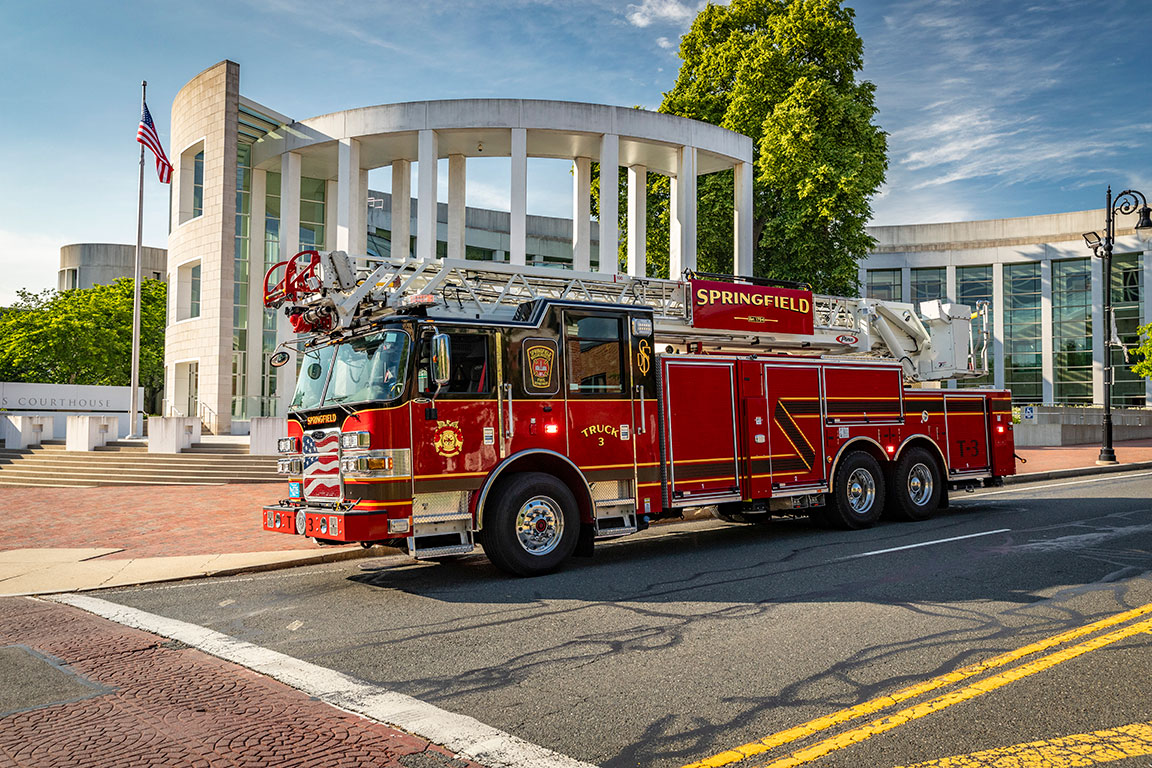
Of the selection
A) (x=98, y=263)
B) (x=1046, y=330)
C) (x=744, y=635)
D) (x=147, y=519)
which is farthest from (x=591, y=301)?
(x=98, y=263)

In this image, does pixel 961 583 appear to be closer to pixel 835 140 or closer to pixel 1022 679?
pixel 1022 679

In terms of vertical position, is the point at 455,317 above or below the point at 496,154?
below

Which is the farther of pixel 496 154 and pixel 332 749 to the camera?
pixel 496 154

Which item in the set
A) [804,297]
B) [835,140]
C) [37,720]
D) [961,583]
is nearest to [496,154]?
[835,140]

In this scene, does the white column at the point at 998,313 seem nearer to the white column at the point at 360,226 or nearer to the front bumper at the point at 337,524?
the white column at the point at 360,226

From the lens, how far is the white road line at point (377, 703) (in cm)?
415

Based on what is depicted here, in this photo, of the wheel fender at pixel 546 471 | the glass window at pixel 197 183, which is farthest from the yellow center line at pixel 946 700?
the glass window at pixel 197 183

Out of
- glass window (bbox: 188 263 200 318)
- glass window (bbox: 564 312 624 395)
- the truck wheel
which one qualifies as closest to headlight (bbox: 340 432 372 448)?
glass window (bbox: 564 312 624 395)

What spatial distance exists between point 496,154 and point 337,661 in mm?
25990

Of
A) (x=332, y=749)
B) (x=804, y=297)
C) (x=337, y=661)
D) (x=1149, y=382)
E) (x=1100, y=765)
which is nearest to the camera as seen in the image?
(x=1100, y=765)

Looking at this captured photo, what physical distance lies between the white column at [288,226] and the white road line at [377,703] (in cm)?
2267

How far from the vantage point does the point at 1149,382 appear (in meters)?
52.1

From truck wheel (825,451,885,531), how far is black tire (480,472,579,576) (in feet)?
14.6

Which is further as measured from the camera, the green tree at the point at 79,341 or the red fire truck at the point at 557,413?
the green tree at the point at 79,341
